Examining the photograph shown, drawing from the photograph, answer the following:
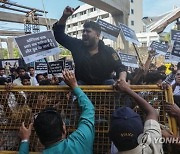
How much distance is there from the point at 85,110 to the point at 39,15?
15.6m

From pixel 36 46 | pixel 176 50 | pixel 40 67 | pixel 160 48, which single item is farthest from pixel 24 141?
pixel 40 67

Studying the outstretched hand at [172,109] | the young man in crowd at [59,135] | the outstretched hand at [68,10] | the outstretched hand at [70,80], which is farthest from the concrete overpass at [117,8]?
the young man in crowd at [59,135]

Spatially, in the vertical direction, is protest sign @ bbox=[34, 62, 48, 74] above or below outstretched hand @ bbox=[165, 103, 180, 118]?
above

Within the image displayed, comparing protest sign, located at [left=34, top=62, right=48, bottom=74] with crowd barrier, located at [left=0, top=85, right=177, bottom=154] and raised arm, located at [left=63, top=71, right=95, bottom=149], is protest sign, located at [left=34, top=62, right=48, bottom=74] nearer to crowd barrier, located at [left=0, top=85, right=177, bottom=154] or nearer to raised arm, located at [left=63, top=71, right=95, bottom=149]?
crowd barrier, located at [left=0, top=85, right=177, bottom=154]

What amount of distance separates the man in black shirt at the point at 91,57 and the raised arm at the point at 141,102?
0.83 m

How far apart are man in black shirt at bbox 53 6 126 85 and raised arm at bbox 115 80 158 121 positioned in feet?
2.73

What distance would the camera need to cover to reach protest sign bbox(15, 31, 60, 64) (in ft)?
12.9

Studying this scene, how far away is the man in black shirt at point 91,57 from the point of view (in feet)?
11.5

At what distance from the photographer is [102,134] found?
104 inches

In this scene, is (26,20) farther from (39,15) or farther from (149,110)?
(149,110)

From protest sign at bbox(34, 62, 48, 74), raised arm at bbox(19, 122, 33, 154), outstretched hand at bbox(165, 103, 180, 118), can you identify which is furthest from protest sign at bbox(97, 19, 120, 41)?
raised arm at bbox(19, 122, 33, 154)

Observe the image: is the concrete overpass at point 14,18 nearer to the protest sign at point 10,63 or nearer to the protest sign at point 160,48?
the protest sign at point 10,63

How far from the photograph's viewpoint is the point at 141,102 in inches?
92.9

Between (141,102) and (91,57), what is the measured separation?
134 cm
